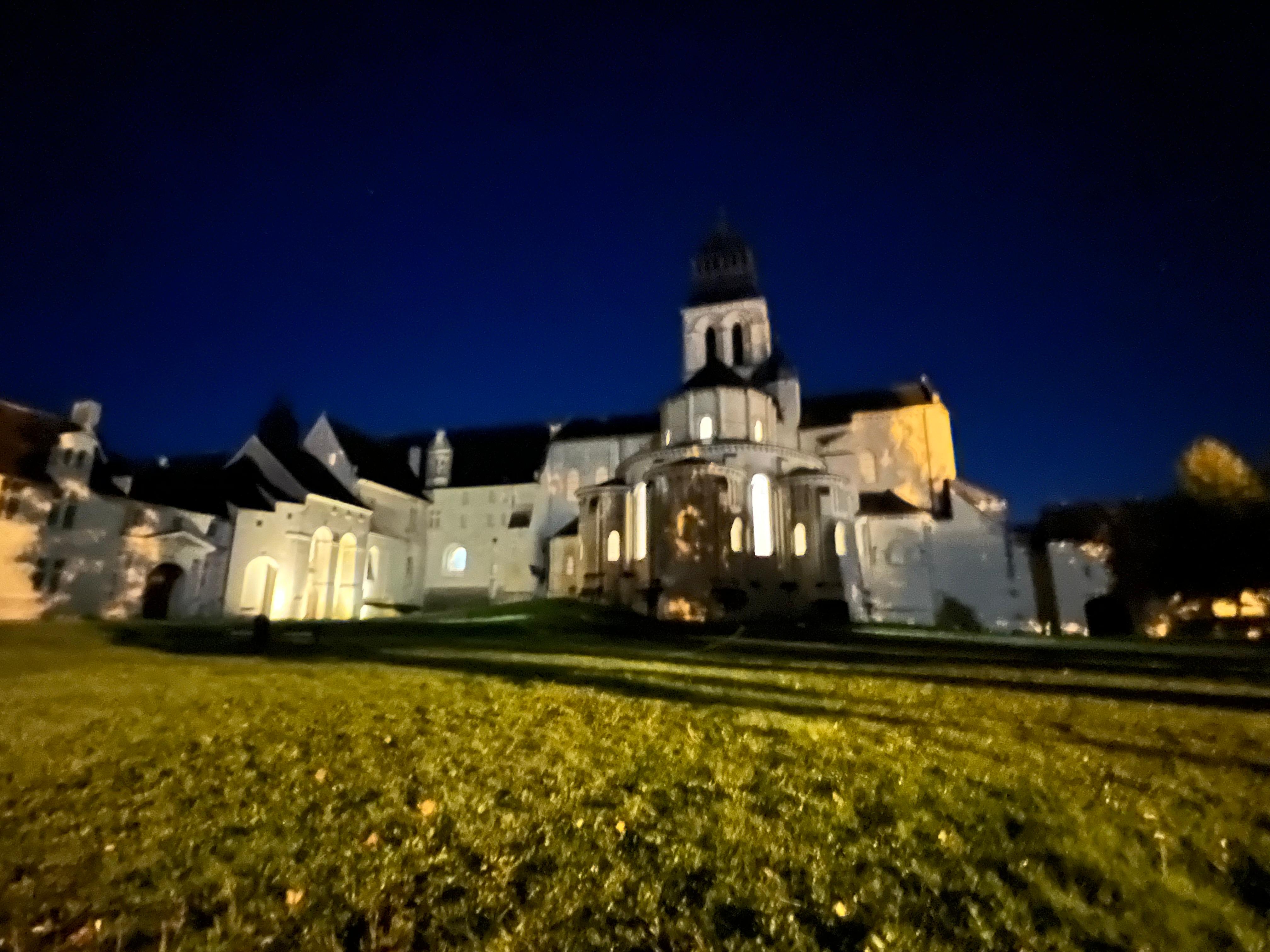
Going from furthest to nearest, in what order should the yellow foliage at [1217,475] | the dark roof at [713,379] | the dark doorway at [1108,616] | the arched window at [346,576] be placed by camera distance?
the arched window at [346,576]
the dark doorway at [1108,616]
the dark roof at [713,379]
the yellow foliage at [1217,475]

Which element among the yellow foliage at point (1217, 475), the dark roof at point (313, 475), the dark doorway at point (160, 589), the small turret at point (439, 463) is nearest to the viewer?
the dark doorway at point (160, 589)

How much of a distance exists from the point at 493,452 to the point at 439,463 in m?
4.08

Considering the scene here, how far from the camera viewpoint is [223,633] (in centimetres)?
2184

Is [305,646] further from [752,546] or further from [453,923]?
[752,546]

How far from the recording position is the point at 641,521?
118 feet

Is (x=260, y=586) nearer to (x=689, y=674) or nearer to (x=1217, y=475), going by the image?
(x=689, y=674)

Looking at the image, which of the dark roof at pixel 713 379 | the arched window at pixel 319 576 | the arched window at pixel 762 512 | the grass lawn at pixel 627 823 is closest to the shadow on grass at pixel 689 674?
the grass lawn at pixel 627 823

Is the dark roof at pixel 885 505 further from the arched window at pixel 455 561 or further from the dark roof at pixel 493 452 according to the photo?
the arched window at pixel 455 561

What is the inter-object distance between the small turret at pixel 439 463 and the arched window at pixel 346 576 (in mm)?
11299

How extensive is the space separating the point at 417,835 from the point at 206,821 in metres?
2.16

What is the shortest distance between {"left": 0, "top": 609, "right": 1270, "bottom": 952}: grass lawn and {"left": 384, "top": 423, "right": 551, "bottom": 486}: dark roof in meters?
41.5

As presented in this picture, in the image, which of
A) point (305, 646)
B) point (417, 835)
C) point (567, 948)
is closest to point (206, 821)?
point (417, 835)

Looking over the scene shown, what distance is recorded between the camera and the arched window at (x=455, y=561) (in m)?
51.7

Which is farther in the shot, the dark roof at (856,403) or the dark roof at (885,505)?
the dark roof at (856,403)
